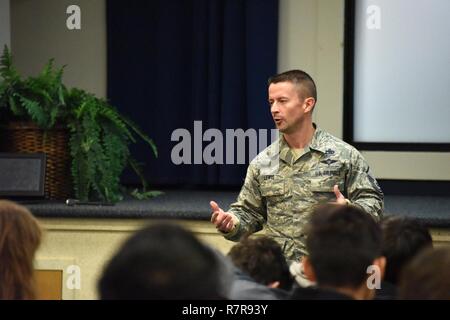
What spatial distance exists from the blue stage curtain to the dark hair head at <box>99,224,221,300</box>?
3417 millimetres

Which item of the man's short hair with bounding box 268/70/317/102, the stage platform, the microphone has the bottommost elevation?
the stage platform

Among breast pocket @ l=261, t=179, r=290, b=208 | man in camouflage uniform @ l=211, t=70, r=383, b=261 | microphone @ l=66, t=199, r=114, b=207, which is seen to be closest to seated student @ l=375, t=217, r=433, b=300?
man in camouflage uniform @ l=211, t=70, r=383, b=261

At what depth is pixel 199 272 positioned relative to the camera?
56.5 inches

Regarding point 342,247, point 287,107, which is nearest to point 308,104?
point 287,107

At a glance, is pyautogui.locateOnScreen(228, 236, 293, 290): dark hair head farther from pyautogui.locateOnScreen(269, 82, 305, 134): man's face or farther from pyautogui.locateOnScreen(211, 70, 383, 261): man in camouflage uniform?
pyautogui.locateOnScreen(269, 82, 305, 134): man's face

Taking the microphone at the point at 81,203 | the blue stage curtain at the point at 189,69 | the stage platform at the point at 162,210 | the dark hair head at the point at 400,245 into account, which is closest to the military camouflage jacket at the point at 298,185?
the dark hair head at the point at 400,245

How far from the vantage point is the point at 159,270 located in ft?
4.68

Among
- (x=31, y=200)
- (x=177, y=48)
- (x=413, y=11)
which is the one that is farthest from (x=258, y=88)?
(x=31, y=200)

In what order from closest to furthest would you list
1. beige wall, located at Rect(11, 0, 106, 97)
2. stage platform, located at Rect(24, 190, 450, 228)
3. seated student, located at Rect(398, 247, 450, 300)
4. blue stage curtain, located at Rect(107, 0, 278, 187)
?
1. seated student, located at Rect(398, 247, 450, 300)
2. stage platform, located at Rect(24, 190, 450, 228)
3. blue stage curtain, located at Rect(107, 0, 278, 187)
4. beige wall, located at Rect(11, 0, 106, 97)

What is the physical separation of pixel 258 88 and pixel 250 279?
270cm

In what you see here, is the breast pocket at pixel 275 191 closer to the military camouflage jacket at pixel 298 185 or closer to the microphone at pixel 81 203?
the military camouflage jacket at pixel 298 185

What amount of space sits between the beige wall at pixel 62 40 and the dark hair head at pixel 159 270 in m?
3.77

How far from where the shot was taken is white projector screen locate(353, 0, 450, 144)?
483 cm
